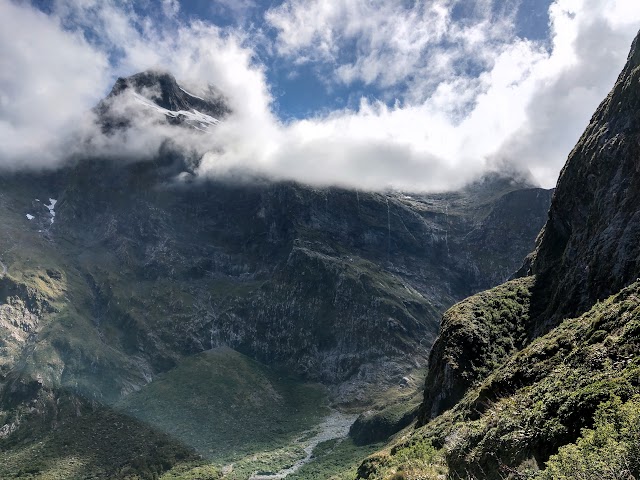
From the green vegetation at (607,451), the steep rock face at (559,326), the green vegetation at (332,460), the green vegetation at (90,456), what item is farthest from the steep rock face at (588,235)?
the green vegetation at (90,456)

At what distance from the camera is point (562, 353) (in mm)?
40562

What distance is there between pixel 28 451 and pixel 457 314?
177012 millimetres

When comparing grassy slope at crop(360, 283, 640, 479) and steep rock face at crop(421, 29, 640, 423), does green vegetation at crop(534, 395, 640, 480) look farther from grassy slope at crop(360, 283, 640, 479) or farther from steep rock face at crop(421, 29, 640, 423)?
steep rock face at crop(421, 29, 640, 423)

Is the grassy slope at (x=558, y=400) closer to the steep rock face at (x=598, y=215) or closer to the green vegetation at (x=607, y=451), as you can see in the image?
the green vegetation at (x=607, y=451)

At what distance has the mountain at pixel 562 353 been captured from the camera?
24.4m

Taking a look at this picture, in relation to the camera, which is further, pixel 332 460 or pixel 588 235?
pixel 332 460

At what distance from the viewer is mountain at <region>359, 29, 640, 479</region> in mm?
24375

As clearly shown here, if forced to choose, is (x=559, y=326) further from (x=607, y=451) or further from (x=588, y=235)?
(x=607, y=451)

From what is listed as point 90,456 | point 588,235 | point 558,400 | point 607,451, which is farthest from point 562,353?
point 90,456

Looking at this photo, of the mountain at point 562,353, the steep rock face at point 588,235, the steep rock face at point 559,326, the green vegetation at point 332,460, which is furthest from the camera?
the green vegetation at point 332,460

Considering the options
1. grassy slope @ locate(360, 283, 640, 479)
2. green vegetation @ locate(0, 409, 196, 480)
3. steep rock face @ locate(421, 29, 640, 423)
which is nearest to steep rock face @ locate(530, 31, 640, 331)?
steep rock face @ locate(421, 29, 640, 423)

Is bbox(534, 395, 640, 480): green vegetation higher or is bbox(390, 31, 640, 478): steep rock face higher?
bbox(390, 31, 640, 478): steep rock face

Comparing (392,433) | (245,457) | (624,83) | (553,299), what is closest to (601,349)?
(553,299)

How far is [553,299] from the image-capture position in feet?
279
